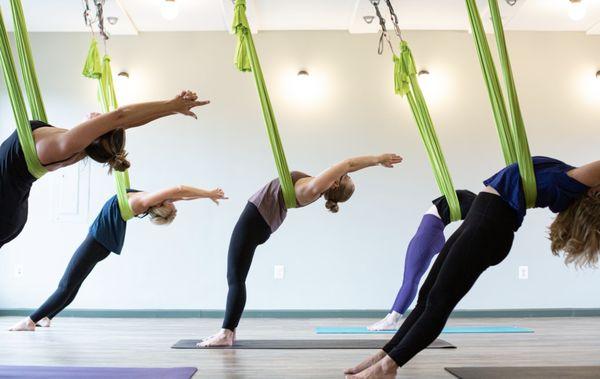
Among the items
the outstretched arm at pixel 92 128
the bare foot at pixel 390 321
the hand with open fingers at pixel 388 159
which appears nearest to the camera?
the outstretched arm at pixel 92 128

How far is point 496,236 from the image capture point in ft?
6.80

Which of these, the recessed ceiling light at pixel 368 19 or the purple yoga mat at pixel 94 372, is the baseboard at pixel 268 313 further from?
the purple yoga mat at pixel 94 372

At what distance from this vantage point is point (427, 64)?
235 inches

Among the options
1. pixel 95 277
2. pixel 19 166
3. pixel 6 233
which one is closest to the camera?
pixel 19 166

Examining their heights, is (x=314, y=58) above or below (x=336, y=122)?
above

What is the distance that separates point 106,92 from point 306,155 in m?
2.55

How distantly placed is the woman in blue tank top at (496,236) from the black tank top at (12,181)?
147 cm

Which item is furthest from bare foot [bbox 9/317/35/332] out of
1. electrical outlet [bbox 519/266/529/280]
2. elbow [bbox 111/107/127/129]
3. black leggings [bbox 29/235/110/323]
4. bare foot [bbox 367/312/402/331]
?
electrical outlet [bbox 519/266/529/280]

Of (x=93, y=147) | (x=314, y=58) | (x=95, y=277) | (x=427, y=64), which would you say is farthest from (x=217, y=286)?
(x=93, y=147)

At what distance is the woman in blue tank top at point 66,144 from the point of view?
2.21m

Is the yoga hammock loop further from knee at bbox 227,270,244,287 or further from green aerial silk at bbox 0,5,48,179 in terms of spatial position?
green aerial silk at bbox 0,5,48,179

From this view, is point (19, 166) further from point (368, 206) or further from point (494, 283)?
point (494, 283)

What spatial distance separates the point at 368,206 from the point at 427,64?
1.56 metres

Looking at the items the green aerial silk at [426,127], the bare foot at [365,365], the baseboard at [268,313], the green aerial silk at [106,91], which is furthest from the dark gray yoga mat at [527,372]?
the baseboard at [268,313]
